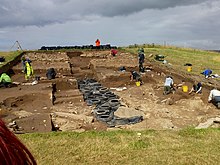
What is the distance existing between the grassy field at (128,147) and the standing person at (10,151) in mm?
3980

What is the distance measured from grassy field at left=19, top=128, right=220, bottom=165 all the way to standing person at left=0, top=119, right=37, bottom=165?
398 cm

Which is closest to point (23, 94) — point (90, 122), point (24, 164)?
point (90, 122)

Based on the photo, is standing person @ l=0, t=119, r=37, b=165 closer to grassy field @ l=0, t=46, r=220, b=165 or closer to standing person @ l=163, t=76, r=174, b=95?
grassy field @ l=0, t=46, r=220, b=165

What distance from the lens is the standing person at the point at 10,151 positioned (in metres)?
1.23

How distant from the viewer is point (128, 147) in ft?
18.9

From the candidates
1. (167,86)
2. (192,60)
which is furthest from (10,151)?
(192,60)

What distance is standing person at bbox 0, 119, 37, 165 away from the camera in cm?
123

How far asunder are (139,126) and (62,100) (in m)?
5.31

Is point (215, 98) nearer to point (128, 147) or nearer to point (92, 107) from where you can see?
point (92, 107)

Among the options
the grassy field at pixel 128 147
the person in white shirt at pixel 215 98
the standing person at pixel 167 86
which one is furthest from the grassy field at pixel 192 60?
the grassy field at pixel 128 147

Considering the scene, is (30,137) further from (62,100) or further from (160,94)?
(160,94)

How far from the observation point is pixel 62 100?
13.8m

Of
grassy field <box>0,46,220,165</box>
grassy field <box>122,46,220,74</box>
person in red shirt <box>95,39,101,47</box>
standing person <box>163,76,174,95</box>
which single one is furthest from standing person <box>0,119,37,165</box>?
person in red shirt <box>95,39,101,47</box>

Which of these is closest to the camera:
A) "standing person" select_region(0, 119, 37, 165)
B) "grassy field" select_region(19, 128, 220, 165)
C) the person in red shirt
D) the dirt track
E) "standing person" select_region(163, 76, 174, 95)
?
"standing person" select_region(0, 119, 37, 165)
